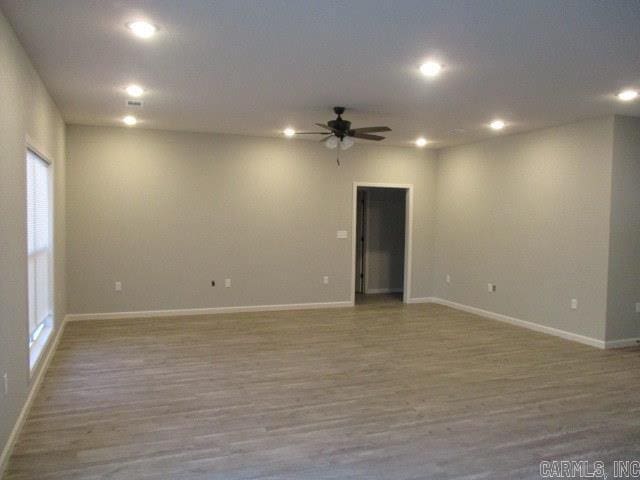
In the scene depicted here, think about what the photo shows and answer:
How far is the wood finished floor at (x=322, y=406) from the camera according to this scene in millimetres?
2807

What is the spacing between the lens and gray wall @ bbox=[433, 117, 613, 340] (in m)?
5.52

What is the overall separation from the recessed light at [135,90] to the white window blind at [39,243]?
1026 millimetres

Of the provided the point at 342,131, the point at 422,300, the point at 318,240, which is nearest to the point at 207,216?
the point at 318,240

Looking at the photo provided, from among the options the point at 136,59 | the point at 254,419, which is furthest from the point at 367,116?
the point at 254,419

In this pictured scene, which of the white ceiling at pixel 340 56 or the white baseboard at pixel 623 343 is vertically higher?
the white ceiling at pixel 340 56

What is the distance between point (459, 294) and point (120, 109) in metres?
5.61

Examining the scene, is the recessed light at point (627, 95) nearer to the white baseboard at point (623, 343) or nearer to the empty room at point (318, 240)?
the empty room at point (318, 240)

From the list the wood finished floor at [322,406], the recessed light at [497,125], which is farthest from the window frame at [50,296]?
the recessed light at [497,125]

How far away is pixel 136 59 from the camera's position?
3643mm

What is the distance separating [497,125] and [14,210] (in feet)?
17.1

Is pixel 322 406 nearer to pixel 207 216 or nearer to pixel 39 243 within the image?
pixel 39 243

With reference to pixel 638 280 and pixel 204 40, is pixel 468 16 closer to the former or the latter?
pixel 204 40

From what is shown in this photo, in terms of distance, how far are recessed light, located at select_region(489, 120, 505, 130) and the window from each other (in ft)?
16.1

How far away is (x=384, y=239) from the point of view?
9.42m
